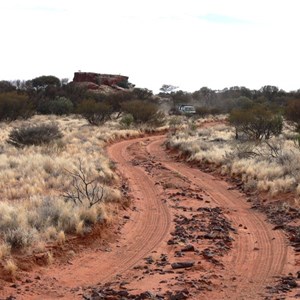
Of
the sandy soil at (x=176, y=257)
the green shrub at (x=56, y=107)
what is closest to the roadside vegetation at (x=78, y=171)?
the sandy soil at (x=176, y=257)

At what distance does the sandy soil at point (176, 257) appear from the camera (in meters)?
6.36

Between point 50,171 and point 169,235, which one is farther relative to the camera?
point 50,171

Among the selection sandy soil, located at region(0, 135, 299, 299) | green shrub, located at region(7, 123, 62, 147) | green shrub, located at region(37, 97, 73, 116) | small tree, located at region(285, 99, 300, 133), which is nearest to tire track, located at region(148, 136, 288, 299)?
sandy soil, located at region(0, 135, 299, 299)

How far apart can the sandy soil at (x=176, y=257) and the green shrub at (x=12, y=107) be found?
30.7m

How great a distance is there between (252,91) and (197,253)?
8710cm

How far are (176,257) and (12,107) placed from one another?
36.4 m

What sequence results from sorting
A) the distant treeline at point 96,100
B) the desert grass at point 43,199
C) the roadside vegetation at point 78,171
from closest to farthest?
the desert grass at point 43,199 < the roadside vegetation at point 78,171 < the distant treeline at point 96,100

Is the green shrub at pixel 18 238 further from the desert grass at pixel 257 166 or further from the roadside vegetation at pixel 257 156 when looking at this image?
the desert grass at pixel 257 166

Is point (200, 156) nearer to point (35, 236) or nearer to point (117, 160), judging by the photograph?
point (117, 160)

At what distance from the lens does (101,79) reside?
85125 mm

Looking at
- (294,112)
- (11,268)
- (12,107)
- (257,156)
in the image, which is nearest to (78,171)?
(257,156)

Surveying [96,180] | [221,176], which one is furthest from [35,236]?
[221,176]

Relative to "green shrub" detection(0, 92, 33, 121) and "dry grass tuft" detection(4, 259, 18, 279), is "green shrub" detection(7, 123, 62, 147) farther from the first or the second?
"green shrub" detection(0, 92, 33, 121)

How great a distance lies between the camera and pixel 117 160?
20984 millimetres
